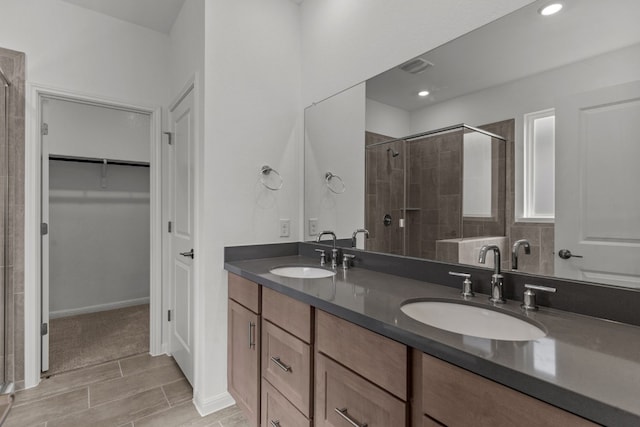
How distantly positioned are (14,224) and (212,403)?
1.76 m

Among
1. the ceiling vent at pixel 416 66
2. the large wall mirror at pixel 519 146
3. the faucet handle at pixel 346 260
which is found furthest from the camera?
the faucet handle at pixel 346 260

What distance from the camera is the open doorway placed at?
3.21m

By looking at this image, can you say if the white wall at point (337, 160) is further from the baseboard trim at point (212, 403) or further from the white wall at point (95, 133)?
the white wall at point (95, 133)

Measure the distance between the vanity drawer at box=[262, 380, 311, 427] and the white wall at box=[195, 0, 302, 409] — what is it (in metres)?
0.52

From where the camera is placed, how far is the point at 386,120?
5.55 feet

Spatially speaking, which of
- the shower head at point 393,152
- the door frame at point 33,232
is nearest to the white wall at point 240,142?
the shower head at point 393,152

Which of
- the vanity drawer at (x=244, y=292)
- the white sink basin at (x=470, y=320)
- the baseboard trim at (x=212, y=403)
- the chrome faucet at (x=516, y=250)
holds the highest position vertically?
the chrome faucet at (x=516, y=250)

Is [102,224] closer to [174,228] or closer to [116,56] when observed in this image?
[174,228]

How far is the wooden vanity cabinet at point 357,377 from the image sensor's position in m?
0.85

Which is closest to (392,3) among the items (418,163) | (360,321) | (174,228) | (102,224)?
(418,163)

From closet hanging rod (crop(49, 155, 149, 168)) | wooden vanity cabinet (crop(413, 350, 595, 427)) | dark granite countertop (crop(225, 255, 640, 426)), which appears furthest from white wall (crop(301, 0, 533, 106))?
Result: closet hanging rod (crop(49, 155, 149, 168))

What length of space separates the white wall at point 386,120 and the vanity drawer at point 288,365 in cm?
113

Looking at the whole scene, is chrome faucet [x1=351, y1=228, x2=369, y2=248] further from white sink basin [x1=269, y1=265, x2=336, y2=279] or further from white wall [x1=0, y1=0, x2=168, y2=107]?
white wall [x1=0, y1=0, x2=168, y2=107]

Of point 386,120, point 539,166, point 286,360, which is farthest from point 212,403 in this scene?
point 539,166
